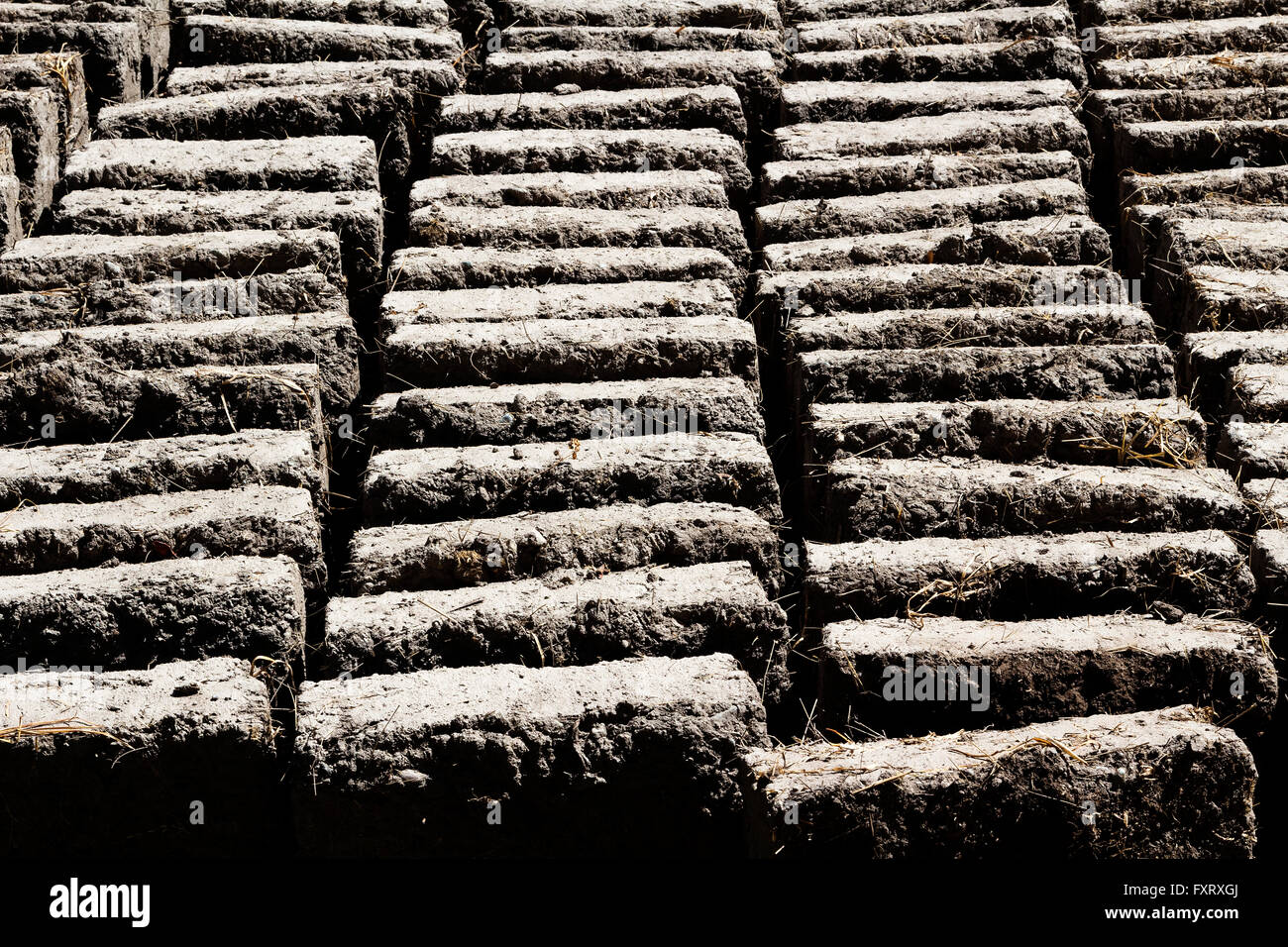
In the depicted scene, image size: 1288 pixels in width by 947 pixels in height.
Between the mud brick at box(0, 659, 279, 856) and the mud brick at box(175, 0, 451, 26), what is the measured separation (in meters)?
2.84

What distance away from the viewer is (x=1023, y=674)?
2.86 metres

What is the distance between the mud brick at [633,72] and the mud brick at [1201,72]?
1.22 meters

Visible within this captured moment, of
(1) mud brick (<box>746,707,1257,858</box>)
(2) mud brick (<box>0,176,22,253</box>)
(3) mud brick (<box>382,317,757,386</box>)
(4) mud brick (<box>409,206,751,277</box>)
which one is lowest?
(1) mud brick (<box>746,707,1257,858</box>)

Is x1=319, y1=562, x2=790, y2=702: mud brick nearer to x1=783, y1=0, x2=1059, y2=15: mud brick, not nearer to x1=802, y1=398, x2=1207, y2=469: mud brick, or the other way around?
x1=802, y1=398, x2=1207, y2=469: mud brick

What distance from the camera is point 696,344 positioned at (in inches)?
139

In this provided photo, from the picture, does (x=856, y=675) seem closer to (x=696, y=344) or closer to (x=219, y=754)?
(x=696, y=344)

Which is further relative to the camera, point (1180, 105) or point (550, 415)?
point (1180, 105)

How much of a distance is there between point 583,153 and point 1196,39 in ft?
7.57

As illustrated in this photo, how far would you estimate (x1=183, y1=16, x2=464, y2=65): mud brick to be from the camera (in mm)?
4629

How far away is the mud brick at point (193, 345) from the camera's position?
11.3 ft

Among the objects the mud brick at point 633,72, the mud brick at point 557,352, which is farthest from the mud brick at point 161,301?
the mud brick at point 633,72

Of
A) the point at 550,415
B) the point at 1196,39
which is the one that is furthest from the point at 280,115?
the point at 1196,39

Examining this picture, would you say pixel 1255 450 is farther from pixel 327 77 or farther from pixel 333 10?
pixel 333 10
